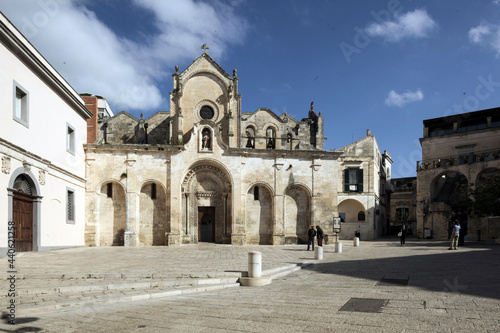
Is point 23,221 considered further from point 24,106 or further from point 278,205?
point 278,205

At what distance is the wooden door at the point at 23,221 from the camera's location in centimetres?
1741

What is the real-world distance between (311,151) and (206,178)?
306 inches

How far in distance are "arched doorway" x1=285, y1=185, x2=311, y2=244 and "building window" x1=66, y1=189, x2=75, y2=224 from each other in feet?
46.2

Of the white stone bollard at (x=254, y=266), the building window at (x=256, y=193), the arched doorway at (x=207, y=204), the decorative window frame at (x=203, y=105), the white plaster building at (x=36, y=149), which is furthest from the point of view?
the decorative window frame at (x=203, y=105)

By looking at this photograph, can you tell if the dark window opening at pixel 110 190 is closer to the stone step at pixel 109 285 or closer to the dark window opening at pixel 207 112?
the dark window opening at pixel 207 112

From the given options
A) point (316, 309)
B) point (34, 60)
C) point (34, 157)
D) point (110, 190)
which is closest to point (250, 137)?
point (110, 190)

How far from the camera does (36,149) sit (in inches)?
755

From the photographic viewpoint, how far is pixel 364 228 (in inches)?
1674

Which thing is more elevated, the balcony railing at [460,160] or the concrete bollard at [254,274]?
the balcony railing at [460,160]

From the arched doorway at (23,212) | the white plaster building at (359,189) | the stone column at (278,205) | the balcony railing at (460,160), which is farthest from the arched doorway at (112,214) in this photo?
the balcony railing at (460,160)

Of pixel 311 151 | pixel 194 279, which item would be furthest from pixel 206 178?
pixel 194 279

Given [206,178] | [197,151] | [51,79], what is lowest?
[206,178]

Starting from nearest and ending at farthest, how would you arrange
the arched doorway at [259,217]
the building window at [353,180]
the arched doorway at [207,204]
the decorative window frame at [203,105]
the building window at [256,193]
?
the arched doorway at [207,204] → the arched doorway at [259,217] → the building window at [256,193] → the decorative window frame at [203,105] → the building window at [353,180]

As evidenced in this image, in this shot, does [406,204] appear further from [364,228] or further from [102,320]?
[102,320]
